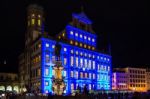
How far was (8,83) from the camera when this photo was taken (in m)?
113

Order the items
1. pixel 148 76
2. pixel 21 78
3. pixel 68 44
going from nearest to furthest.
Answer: pixel 68 44
pixel 21 78
pixel 148 76

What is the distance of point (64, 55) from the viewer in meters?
102

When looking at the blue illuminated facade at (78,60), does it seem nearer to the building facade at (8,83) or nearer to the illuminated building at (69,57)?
the illuminated building at (69,57)

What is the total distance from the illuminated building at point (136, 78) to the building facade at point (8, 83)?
5816 centimetres

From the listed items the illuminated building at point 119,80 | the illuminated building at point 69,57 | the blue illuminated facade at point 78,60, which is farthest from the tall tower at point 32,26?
the illuminated building at point 119,80

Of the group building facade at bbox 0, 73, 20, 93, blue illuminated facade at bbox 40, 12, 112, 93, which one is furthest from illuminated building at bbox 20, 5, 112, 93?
building facade at bbox 0, 73, 20, 93

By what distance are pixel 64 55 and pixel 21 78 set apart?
27535mm

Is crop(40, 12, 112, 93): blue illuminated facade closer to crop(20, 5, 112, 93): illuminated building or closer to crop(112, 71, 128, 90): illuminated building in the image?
crop(20, 5, 112, 93): illuminated building

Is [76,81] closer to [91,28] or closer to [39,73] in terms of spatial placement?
[39,73]

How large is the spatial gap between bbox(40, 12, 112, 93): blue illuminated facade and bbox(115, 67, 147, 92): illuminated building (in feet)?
95.3

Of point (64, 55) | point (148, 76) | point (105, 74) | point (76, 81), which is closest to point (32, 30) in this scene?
point (64, 55)

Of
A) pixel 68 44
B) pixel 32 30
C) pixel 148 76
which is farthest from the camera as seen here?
pixel 148 76

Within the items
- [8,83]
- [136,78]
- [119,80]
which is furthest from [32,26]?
[136,78]

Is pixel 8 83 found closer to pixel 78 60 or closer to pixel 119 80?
pixel 78 60
